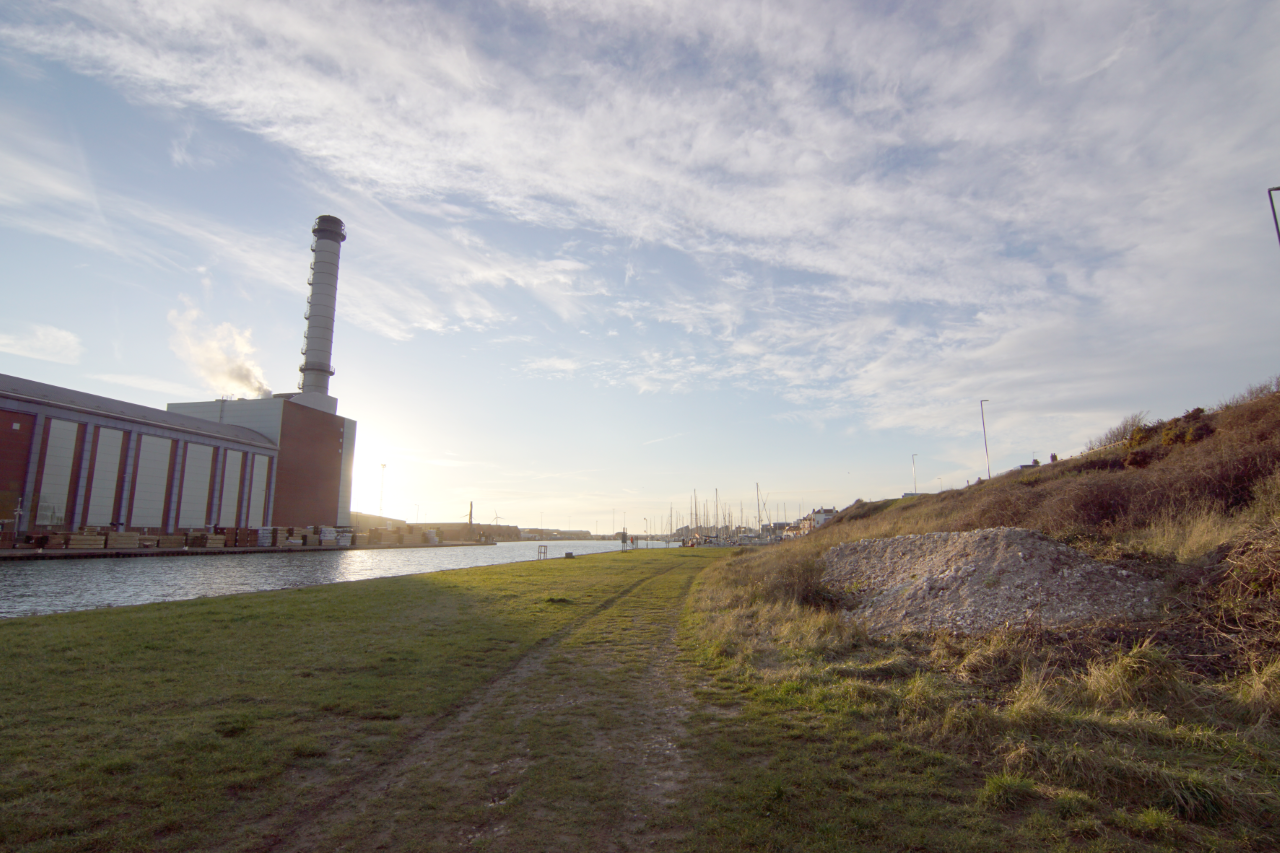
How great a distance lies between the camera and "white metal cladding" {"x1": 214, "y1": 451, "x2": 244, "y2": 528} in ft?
231

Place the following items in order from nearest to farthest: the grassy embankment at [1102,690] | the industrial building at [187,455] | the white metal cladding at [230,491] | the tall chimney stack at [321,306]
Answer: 1. the grassy embankment at [1102,690]
2. the industrial building at [187,455]
3. the white metal cladding at [230,491]
4. the tall chimney stack at [321,306]

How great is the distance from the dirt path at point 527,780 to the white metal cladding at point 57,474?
65.3 m

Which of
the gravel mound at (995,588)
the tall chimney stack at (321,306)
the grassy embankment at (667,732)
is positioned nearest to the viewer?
the grassy embankment at (667,732)

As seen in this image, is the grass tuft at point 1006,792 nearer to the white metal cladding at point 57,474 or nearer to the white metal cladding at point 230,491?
the white metal cladding at point 57,474

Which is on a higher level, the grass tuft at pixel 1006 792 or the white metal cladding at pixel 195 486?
the white metal cladding at pixel 195 486

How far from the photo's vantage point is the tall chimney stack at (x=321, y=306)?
8625 centimetres

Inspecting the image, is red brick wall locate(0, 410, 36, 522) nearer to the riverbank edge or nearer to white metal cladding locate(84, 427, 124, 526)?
white metal cladding locate(84, 427, 124, 526)

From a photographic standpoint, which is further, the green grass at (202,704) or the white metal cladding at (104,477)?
the white metal cladding at (104,477)

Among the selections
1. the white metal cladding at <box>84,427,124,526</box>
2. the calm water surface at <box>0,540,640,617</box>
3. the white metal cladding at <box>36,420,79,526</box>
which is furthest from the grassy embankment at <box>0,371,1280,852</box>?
the white metal cladding at <box>84,427,124,526</box>

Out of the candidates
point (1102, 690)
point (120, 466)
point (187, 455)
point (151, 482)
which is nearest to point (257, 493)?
point (187, 455)

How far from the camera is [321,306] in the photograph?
8644 centimetres

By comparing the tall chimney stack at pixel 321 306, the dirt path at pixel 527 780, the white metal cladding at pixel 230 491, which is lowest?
the dirt path at pixel 527 780

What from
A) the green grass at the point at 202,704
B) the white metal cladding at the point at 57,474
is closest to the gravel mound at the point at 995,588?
the green grass at the point at 202,704

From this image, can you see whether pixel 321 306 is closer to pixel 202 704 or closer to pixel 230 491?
pixel 230 491
